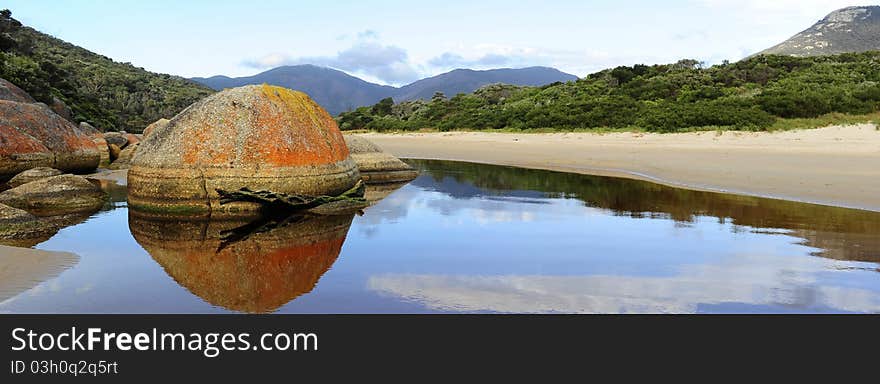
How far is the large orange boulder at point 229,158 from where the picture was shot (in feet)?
29.5

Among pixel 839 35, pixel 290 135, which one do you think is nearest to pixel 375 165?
pixel 290 135

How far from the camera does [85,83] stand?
59.4 meters

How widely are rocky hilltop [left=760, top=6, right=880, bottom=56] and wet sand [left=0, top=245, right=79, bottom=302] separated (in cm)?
12256

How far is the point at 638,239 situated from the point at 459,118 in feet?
122

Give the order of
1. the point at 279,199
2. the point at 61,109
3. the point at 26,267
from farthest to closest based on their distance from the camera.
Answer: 1. the point at 61,109
2. the point at 279,199
3. the point at 26,267

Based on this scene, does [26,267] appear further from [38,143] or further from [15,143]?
[38,143]

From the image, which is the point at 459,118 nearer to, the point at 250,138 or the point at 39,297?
the point at 250,138

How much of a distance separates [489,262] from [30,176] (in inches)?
430

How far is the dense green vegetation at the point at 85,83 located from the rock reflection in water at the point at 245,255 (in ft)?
85.2

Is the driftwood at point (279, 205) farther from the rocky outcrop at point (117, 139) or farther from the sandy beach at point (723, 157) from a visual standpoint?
the rocky outcrop at point (117, 139)

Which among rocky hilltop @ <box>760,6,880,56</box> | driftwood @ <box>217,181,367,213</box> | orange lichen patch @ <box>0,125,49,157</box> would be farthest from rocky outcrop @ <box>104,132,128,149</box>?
rocky hilltop @ <box>760,6,880,56</box>

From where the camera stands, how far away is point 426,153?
94.5ft

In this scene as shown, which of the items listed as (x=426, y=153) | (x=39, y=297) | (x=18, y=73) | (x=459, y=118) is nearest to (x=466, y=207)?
(x=39, y=297)

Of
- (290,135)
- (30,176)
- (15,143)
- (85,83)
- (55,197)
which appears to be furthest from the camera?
(85,83)
